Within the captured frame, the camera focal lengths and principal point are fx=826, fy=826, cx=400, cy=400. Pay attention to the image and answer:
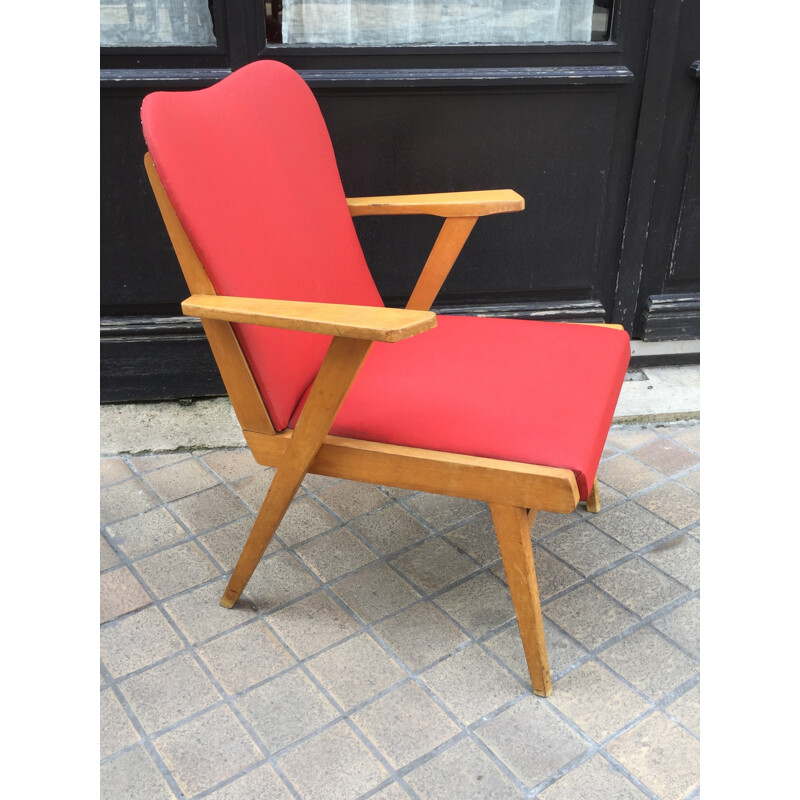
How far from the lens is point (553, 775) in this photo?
1.55 metres

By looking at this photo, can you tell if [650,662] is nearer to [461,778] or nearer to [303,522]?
[461,778]

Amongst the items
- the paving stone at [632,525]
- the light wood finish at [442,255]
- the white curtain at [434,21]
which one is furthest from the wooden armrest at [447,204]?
the paving stone at [632,525]

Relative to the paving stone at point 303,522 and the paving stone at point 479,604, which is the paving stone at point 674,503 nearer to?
the paving stone at point 479,604

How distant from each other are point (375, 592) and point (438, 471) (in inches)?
20.9

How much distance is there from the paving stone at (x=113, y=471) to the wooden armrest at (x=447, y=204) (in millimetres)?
1036

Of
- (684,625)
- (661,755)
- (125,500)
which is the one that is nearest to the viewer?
(661,755)

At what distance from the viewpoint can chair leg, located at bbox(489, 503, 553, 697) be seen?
160cm

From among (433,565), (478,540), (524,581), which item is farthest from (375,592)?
(524,581)

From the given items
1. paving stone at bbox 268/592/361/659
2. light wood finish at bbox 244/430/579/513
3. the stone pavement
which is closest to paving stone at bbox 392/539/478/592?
the stone pavement

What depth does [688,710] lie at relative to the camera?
168 cm

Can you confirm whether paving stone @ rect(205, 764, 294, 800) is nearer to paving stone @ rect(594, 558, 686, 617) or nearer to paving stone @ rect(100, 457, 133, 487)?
paving stone @ rect(594, 558, 686, 617)

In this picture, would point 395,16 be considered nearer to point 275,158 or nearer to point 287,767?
point 275,158

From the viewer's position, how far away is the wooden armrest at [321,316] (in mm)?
1384

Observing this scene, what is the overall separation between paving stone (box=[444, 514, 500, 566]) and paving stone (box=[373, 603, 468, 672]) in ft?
0.76
